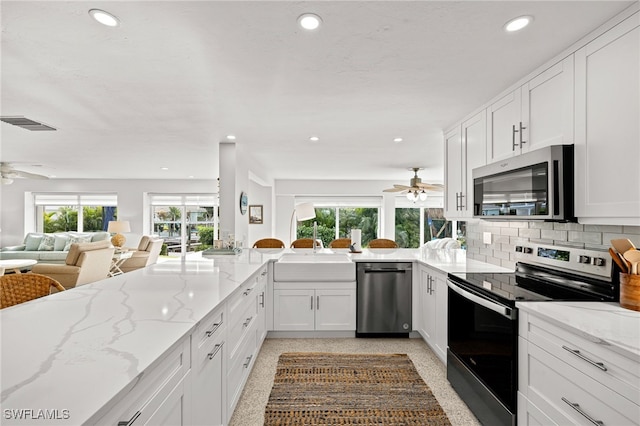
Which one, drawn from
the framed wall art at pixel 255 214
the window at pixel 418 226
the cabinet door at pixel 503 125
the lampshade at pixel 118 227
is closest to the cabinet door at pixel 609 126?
the cabinet door at pixel 503 125

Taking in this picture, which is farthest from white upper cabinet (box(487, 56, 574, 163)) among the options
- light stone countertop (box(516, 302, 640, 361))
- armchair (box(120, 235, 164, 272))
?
armchair (box(120, 235, 164, 272))

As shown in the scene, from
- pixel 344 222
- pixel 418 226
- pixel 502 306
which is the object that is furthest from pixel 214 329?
pixel 418 226

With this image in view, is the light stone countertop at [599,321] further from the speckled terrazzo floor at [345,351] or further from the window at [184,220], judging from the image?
the window at [184,220]

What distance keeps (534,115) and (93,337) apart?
8.61 feet

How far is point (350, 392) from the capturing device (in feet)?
7.88

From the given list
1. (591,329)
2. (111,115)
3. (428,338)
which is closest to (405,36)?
(591,329)

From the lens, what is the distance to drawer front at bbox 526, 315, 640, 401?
1.10 meters

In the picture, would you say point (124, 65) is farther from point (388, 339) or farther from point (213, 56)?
point (388, 339)

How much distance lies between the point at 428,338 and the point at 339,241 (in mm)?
2219

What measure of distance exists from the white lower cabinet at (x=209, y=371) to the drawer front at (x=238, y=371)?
12cm

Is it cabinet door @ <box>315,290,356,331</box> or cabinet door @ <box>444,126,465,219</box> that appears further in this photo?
cabinet door @ <box>315,290,356,331</box>

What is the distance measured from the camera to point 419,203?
9000mm

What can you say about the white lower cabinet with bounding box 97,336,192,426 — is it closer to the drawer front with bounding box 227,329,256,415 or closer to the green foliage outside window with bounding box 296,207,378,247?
the drawer front with bounding box 227,329,256,415

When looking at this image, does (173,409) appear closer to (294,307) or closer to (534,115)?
(294,307)
